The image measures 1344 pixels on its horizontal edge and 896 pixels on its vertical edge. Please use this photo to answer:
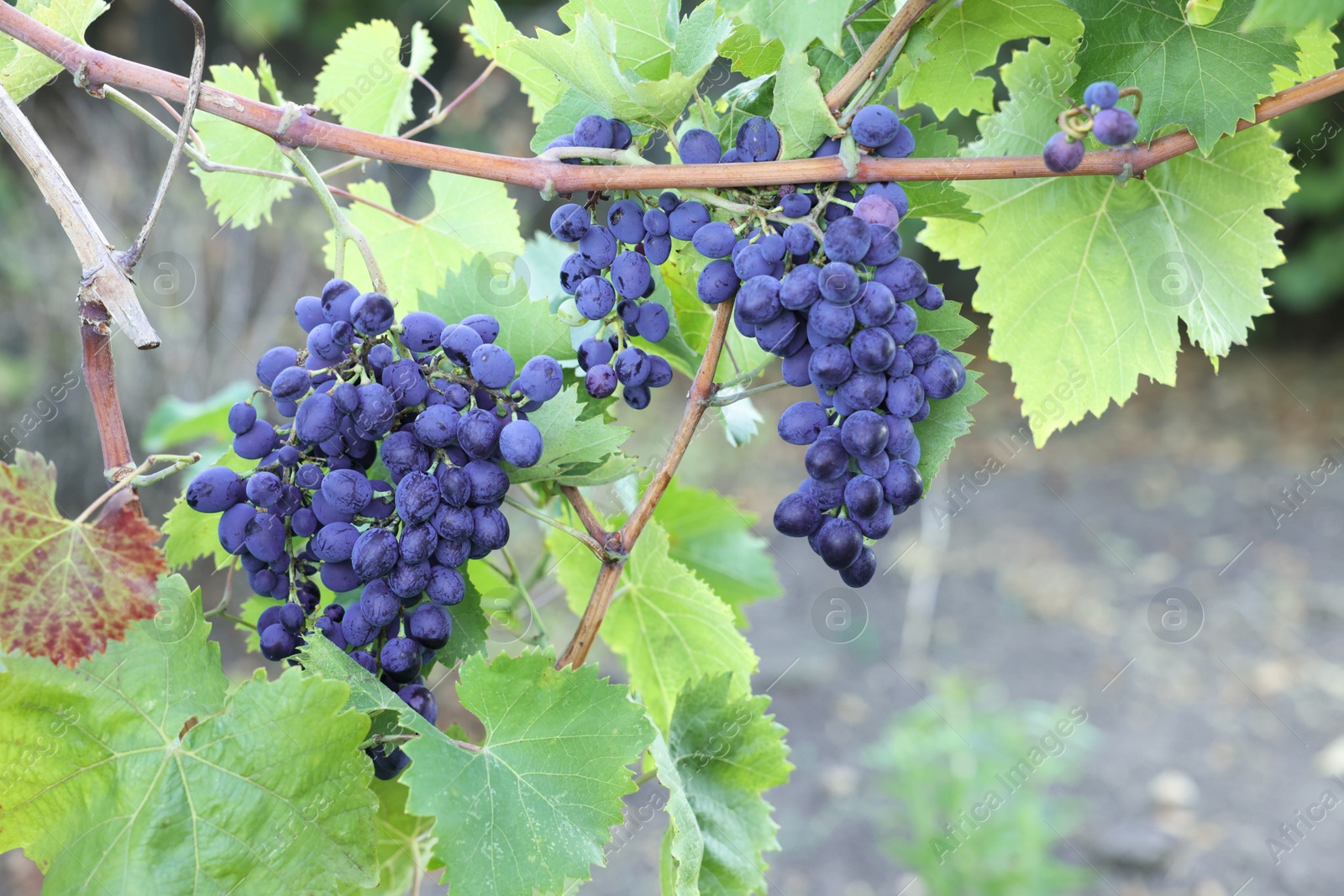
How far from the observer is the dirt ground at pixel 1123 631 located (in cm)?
267

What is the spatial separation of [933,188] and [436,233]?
46 centimetres

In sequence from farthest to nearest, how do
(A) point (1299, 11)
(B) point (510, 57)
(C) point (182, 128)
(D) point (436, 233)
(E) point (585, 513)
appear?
(D) point (436, 233) → (B) point (510, 57) → (E) point (585, 513) → (C) point (182, 128) → (A) point (1299, 11)

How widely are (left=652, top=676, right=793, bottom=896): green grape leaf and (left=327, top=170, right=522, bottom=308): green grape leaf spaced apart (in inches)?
15.7

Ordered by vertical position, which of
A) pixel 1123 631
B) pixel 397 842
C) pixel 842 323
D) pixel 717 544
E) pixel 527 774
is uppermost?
pixel 842 323

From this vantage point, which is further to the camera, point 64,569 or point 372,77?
point 372,77

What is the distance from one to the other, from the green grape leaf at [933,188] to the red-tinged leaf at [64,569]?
480mm

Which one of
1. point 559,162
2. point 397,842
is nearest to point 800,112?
point 559,162

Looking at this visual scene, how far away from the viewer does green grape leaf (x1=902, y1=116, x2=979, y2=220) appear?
0.62 meters

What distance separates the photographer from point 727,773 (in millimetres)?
751

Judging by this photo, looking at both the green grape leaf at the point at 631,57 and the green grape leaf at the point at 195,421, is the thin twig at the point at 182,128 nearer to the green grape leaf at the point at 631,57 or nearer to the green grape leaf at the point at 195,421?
the green grape leaf at the point at 631,57

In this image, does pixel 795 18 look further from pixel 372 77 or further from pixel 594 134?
pixel 372 77

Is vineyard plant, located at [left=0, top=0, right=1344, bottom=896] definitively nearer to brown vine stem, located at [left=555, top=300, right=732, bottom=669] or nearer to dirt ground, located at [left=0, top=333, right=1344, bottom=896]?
brown vine stem, located at [left=555, top=300, right=732, bottom=669]

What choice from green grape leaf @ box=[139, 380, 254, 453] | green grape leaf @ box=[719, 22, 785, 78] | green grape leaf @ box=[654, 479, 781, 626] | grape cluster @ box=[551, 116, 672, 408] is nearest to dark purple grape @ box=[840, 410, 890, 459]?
grape cluster @ box=[551, 116, 672, 408]

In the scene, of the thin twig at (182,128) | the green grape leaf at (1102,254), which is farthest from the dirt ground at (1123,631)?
the thin twig at (182,128)
